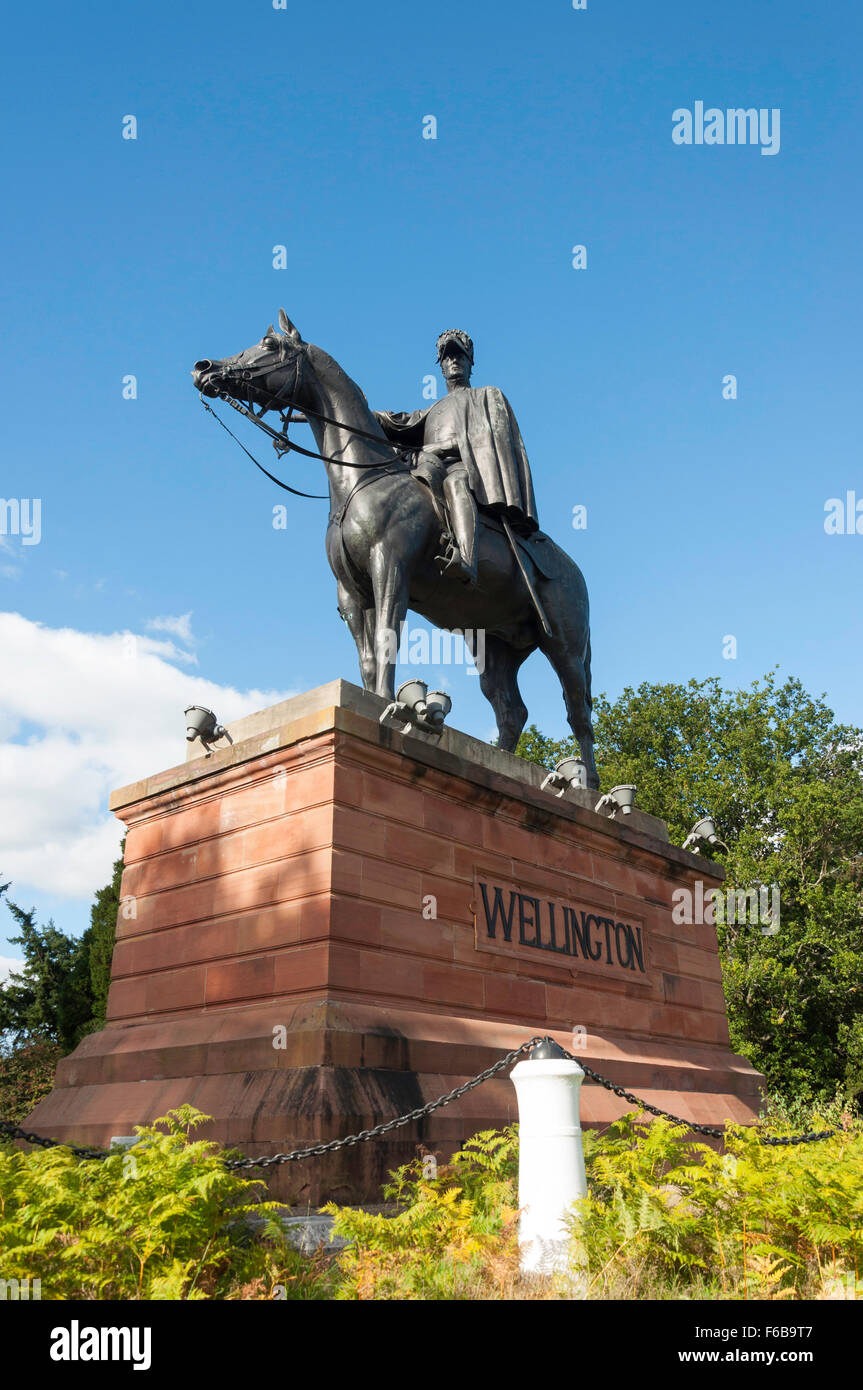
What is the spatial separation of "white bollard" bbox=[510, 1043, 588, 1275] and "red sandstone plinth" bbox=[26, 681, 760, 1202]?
2268 mm

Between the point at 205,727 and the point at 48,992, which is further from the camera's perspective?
the point at 48,992

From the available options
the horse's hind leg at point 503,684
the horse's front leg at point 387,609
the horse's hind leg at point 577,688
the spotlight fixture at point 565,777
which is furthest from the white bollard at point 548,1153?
the horse's hind leg at point 503,684

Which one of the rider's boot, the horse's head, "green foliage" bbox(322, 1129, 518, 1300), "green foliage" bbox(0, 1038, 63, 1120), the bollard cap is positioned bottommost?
"green foliage" bbox(0, 1038, 63, 1120)

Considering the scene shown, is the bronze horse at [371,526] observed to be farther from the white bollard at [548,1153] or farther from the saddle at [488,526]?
the white bollard at [548,1153]

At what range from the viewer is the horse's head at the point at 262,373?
433 inches

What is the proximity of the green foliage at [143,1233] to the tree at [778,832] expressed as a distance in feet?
102

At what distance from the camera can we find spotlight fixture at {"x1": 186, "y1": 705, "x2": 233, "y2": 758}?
1066cm

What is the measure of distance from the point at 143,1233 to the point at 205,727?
631 cm

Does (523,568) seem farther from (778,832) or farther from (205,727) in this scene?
(778,832)

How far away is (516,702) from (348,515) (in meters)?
4.10

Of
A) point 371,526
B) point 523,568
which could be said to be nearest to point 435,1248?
point 371,526

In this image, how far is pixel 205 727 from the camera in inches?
420

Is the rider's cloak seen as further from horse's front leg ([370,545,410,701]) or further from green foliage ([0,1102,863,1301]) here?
green foliage ([0,1102,863,1301])

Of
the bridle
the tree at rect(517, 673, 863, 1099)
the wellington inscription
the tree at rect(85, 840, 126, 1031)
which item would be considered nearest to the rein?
the bridle
